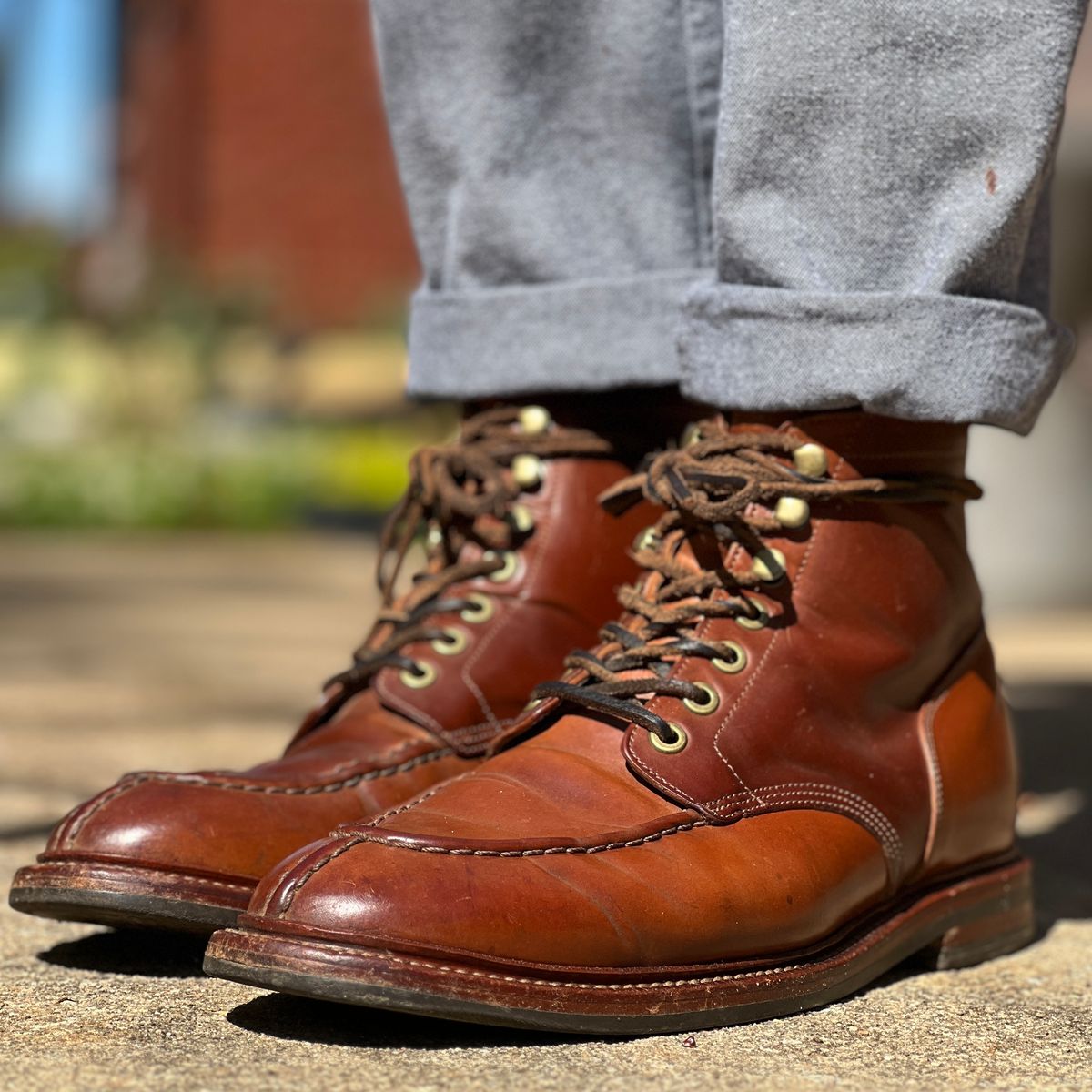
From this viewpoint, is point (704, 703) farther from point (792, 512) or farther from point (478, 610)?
point (478, 610)

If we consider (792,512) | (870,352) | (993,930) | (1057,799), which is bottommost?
(1057,799)

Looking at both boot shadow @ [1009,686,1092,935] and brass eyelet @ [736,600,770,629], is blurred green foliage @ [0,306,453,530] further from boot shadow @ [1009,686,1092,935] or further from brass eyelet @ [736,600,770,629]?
brass eyelet @ [736,600,770,629]

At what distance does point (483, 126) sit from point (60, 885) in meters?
0.76

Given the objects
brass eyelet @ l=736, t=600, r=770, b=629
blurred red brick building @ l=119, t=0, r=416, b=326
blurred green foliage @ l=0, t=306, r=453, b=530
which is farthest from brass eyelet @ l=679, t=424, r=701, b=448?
blurred red brick building @ l=119, t=0, r=416, b=326

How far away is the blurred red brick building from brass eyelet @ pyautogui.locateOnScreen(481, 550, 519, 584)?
11.4 m

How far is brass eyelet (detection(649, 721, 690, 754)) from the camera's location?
104 cm

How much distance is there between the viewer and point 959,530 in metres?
1.21

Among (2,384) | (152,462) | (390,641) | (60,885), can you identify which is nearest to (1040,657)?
(390,641)

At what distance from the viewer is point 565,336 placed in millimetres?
1359

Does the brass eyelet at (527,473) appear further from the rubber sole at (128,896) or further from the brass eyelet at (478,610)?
the rubber sole at (128,896)

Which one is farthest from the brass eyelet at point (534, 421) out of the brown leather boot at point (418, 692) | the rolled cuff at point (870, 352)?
the rolled cuff at point (870, 352)

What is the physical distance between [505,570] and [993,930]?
19.6 inches

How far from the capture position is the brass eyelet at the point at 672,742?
104 centimetres

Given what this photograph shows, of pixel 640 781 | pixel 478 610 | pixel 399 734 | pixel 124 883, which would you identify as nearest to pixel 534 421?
pixel 478 610
